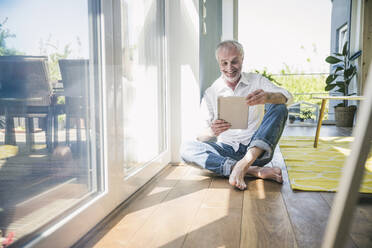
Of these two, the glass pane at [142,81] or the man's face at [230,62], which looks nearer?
the glass pane at [142,81]

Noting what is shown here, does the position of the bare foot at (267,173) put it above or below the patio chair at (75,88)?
below

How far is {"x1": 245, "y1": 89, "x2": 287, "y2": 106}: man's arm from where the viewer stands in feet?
5.13

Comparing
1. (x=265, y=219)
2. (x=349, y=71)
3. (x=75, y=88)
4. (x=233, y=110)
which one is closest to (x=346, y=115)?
(x=349, y=71)

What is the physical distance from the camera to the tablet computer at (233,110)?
5.19 feet

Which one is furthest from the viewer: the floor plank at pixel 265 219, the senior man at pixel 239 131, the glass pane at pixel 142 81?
the senior man at pixel 239 131

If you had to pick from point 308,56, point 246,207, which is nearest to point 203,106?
point 246,207

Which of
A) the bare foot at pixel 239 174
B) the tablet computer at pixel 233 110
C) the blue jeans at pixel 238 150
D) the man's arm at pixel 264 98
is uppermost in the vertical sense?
the man's arm at pixel 264 98

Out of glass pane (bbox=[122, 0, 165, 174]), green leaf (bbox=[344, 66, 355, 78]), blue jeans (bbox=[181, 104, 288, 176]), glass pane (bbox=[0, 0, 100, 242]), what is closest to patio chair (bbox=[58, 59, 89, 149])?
glass pane (bbox=[0, 0, 100, 242])

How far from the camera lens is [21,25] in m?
0.75

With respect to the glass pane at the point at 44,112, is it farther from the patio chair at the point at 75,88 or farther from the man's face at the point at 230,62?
the man's face at the point at 230,62

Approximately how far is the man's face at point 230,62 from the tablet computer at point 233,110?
315 mm

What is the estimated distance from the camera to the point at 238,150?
6.23 ft

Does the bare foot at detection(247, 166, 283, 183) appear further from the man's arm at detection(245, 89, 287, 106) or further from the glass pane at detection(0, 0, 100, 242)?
the glass pane at detection(0, 0, 100, 242)

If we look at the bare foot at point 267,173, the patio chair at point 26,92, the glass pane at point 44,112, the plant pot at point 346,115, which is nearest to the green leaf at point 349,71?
the plant pot at point 346,115
